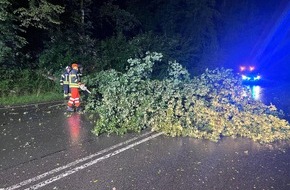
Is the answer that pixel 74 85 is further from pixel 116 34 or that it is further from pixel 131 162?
pixel 116 34

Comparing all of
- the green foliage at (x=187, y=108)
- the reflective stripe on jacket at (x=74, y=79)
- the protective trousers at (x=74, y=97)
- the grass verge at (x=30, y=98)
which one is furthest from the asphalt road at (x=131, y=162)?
the grass verge at (x=30, y=98)

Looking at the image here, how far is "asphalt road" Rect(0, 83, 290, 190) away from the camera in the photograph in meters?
4.92

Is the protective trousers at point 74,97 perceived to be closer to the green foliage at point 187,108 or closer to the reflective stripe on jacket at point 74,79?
the reflective stripe on jacket at point 74,79

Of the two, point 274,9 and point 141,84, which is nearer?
point 141,84

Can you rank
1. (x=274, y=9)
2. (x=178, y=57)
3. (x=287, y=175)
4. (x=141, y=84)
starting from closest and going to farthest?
(x=287, y=175) → (x=141, y=84) → (x=178, y=57) → (x=274, y=9)

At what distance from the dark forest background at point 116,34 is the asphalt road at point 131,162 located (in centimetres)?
571

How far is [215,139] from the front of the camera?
7145 millimetres

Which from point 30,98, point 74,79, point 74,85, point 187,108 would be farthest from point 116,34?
point 187,108

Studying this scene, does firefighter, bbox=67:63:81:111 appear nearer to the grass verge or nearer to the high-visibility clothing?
the high-visibility clothing

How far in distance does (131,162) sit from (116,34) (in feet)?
52.0

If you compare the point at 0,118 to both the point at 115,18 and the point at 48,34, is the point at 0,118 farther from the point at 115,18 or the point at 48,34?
the point at 115,18

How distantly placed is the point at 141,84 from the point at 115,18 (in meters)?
12.3

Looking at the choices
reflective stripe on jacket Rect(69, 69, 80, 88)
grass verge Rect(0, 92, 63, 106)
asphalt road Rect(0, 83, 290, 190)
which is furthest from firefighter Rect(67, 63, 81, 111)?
grass verge Rect(0, 92, 63, 106)

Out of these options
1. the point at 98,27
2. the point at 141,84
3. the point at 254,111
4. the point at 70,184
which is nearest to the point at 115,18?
the point at 98,27
